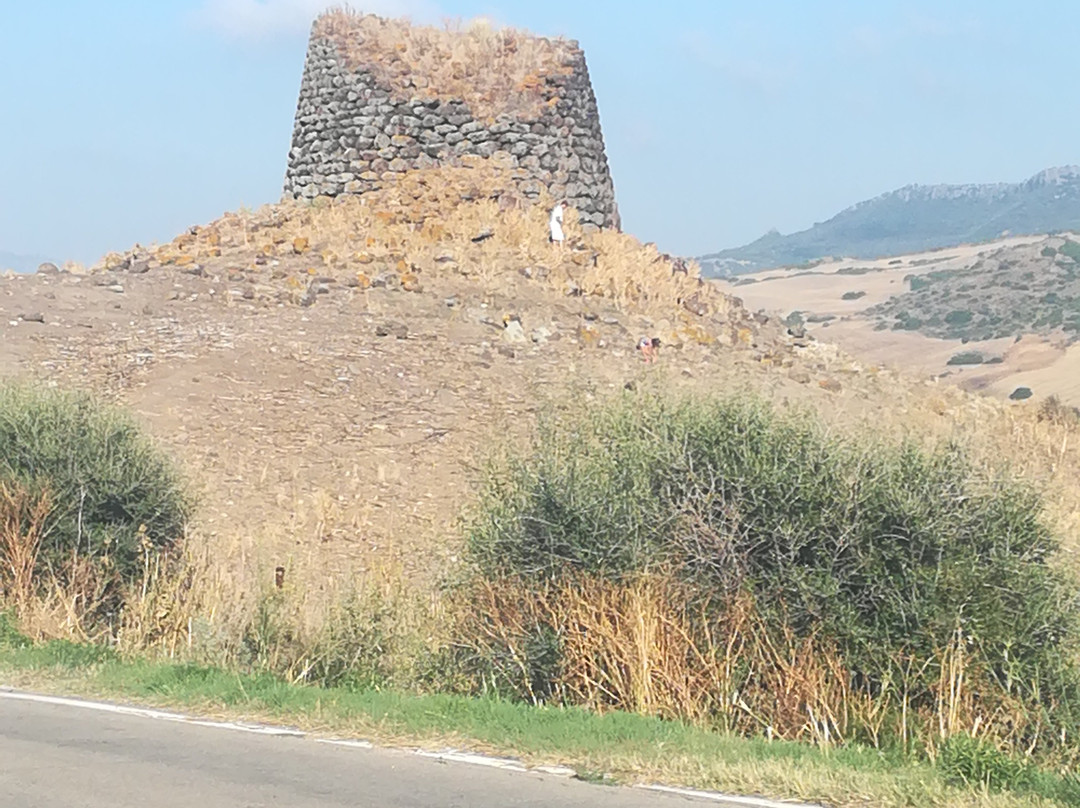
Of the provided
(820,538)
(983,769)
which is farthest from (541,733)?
(820,538)

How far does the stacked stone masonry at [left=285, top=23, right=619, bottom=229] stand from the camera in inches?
1041

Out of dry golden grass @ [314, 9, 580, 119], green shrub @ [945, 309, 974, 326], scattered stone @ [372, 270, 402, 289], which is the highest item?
dry golden grass @ [314, 9, 580, 119]

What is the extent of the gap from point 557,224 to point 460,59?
16.1ft

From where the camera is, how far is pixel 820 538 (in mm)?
9227

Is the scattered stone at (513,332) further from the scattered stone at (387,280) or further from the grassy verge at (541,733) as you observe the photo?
the grassy verge at (541,733)

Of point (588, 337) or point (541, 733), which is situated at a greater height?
point (588, 337)

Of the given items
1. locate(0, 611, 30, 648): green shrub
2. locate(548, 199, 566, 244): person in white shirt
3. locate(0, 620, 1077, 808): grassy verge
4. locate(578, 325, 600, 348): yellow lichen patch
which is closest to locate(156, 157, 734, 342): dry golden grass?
locate(548, 199, 566, 244): person in white shirt

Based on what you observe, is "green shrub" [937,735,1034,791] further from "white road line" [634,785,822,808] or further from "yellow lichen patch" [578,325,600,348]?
"yellow lichen patch" [578,325,600,348]

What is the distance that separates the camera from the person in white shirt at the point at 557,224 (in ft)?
80.2

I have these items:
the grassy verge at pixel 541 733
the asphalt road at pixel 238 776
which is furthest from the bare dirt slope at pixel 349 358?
the asphalt road at pixel 238 776

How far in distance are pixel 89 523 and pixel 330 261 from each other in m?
11.4

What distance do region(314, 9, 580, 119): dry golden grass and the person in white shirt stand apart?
2446mm

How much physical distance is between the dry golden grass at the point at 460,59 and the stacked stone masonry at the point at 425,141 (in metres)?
0.21

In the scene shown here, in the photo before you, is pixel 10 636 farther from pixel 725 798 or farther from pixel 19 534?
pixel 725 798
